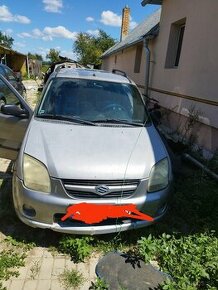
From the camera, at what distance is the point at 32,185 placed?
9.79 feet

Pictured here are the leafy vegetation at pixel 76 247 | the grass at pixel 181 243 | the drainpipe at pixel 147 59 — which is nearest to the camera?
the grass at pixel 181 243

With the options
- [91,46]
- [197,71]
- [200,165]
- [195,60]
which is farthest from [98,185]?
[91,46]

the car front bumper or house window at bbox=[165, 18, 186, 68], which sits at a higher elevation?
house window at bbox=[165, 18, 186, 68]

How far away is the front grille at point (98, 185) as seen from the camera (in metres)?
2.90

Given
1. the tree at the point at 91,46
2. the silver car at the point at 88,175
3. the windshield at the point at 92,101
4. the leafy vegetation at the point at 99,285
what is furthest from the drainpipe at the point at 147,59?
the tree at the point at 91,46

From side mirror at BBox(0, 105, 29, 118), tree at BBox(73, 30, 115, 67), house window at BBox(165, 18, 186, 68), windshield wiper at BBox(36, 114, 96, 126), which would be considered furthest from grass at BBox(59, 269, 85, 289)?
tree at BBox(73, 30, 115, 67)

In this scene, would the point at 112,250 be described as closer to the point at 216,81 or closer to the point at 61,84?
the point at 61,84

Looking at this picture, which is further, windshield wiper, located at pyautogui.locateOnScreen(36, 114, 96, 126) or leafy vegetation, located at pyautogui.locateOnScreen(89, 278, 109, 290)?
windshield wiper, located at pyautogui.locateOnScreen(36, 114, 96, 126)

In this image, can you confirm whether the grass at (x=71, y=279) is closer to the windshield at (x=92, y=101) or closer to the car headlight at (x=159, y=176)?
the car headlight at (x=159, y=176)

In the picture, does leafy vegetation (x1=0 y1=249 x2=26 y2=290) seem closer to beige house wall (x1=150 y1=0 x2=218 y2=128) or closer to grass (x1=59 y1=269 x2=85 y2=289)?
grass (x1=59 y1=269 x2=85 y2=289)

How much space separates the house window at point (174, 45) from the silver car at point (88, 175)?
576 centimetres

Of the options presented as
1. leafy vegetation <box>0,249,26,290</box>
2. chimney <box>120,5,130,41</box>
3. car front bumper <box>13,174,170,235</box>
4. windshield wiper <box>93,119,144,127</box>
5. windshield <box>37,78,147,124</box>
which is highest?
chimney <box>120,5,130,41</box>

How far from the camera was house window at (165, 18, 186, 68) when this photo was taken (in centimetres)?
877

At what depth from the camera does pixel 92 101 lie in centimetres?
420
